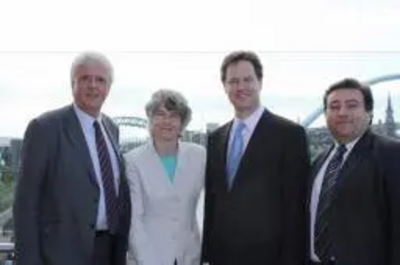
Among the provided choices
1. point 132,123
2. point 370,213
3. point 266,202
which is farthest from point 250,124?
point 132,123

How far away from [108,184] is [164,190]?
0.43 m

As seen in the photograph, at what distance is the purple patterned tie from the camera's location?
4.30 metres

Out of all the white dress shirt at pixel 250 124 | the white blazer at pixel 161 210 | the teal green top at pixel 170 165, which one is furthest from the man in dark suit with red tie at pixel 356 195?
the teal green top at pixel 170 165

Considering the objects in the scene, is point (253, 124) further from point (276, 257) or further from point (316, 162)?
point (276, 257)

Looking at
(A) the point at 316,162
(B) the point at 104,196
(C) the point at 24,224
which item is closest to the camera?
(C) the point at 24,224

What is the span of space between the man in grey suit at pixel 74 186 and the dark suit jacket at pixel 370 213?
1344mm

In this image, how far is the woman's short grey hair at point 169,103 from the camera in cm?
459

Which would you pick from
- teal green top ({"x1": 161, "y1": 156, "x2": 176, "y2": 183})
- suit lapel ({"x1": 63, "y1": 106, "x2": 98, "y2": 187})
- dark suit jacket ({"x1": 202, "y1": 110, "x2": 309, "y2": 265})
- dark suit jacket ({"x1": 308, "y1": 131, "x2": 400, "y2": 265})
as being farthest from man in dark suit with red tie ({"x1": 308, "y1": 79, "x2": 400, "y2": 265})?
suit lapel ({"x1": 63, "y1": 106, "x2": 98, "y2": 187})

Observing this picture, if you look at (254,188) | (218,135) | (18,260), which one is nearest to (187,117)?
(218,135)

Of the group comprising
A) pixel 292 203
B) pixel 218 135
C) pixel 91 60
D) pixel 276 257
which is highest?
pixel 91 60

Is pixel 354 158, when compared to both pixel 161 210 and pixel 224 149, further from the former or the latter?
pixel 161 210

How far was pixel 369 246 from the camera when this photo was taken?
4.05 meters

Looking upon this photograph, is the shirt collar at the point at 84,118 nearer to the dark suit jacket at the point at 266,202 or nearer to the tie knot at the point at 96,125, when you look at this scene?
the tie knot at the point at 96,125

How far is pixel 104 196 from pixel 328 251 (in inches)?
54.6
